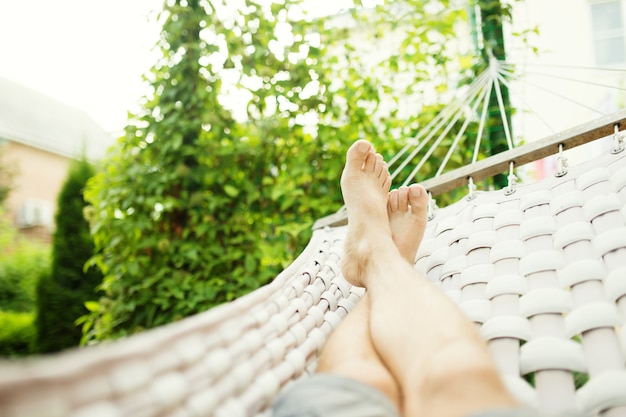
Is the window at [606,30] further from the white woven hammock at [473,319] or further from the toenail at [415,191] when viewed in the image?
the toenail at [415,191]

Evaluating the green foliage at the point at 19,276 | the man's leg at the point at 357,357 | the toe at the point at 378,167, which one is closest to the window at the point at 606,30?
the toe at the point at 378,167

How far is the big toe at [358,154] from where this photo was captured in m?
1.47

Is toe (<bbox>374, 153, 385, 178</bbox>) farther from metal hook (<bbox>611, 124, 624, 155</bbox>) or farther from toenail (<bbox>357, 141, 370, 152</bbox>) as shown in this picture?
metal hook (<bbox>611, 124, 624, 155</bbox>)

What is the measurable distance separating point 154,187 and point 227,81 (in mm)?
595

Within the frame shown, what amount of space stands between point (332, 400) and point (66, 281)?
15.7ft

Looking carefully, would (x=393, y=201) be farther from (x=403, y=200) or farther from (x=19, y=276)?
(x=19, y=276)

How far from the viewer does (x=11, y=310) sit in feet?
24.8

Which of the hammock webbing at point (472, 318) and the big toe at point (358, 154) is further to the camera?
the big toe at point (358, 154)

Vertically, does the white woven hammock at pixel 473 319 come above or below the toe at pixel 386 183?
below

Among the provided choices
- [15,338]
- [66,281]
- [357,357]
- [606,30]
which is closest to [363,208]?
[357,357]

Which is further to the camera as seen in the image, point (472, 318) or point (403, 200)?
point (403, 200)

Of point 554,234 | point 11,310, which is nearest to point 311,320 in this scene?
point 554,234

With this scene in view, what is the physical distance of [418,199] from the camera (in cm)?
143

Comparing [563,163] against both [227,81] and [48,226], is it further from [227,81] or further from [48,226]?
[48,226]
